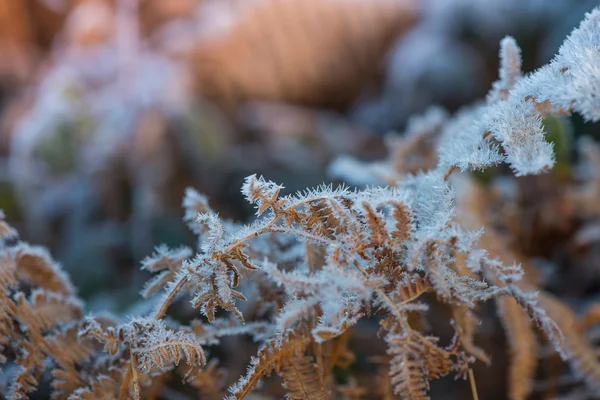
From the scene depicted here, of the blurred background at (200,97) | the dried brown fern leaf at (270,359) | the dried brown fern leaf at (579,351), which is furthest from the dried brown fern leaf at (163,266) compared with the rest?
the dried brown fern leaf at (579,351)

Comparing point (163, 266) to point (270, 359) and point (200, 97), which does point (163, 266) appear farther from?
point (200, 97)

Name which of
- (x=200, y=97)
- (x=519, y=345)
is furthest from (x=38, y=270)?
(x=200, y=97)

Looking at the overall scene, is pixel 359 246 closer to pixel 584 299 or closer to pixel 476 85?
pixel 584 299

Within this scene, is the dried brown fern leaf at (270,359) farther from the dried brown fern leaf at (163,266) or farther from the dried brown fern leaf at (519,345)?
the dried brown fern leaf at (519,345)

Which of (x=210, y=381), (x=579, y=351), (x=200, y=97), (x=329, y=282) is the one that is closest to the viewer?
(x=329, y=282)

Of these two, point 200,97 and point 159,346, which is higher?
point 200,97

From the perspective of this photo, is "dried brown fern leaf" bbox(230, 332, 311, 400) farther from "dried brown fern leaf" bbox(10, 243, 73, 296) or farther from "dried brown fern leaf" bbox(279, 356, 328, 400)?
"dried brown fern leaf" bbox(10, 243, 73, 296)

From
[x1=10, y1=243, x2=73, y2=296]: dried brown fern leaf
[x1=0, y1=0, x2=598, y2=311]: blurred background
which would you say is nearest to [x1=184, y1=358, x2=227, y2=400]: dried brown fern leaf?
[x1=10, y1=243, x2=73, y2=296]: dried brown fern leaf
